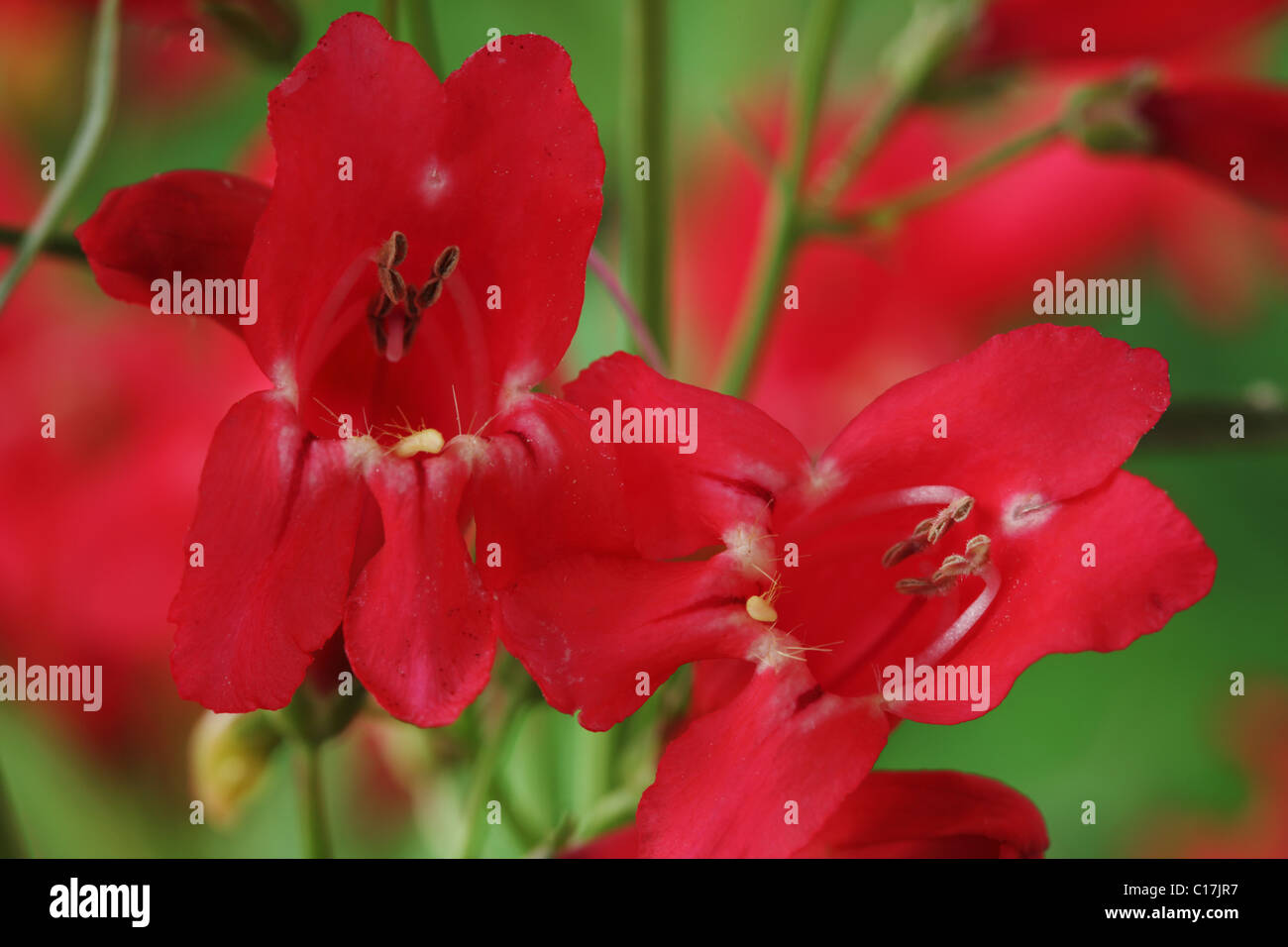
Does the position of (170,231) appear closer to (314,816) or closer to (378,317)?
(378,317)

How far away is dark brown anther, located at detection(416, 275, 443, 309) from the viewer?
35cm

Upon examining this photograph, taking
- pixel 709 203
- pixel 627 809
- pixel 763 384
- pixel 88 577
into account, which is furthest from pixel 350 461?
pixel 709 203

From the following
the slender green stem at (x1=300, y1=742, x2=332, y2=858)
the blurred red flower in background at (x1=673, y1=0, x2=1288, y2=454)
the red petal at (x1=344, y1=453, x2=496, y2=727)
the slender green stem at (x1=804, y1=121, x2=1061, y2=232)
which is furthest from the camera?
the blurred red flower in background at (x1=673, y1=0, x2=1288, y2=454)

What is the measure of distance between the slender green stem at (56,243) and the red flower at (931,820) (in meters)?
0.23

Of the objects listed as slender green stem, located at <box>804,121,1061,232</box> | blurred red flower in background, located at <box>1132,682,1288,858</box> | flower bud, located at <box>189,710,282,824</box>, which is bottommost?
blurred red flower in background, located at <box>1132,682,1288,858</box>

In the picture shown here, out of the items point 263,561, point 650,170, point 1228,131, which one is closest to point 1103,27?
point 1228,131

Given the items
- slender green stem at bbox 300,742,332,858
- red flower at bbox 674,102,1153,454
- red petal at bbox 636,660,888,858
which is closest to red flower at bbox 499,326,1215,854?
red petal at bbox 636,660,888,858

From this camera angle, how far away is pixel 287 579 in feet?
1.04

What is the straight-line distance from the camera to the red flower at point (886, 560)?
329 millimetres

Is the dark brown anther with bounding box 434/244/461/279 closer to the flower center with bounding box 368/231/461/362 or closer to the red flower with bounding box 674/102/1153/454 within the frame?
the flower center with bounding box 368/231/461/362

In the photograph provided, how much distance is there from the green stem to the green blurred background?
Answer: 2.4 inches

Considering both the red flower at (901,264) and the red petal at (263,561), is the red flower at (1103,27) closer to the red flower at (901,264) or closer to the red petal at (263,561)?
the red flower at (901,264)

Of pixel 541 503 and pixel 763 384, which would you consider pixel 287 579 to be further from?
pixel 763 384

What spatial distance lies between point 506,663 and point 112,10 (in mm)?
228
